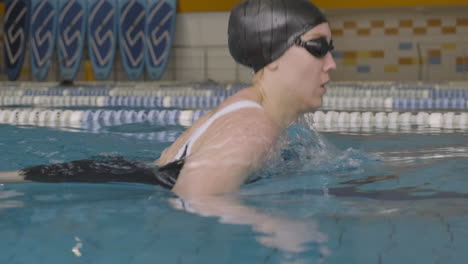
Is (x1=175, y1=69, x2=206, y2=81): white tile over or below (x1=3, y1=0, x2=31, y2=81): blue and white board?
below

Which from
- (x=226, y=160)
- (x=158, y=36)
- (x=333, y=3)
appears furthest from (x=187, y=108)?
(x=158, y=36)

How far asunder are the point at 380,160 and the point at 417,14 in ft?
32.2

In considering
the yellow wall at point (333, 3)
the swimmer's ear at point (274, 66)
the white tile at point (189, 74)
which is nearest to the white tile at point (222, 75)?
the white tile at point (189, 74)

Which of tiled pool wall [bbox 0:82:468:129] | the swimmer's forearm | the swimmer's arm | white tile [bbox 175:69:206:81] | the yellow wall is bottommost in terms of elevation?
white tile [bbox 175:69:206:81]

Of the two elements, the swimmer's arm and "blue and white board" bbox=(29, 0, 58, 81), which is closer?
the swimmer's arm

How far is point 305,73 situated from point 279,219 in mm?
523

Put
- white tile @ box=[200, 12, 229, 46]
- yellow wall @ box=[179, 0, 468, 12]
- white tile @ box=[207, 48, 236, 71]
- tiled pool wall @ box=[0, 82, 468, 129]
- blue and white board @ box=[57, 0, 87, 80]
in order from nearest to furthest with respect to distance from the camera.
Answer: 1. tiled pool wall @ box=[0, 82, 468, 129]
2. yellow wall @ box=[179, 0, 468, 12]
3. white tile @ box=[207, 48, 236, 71]
4. blue and white board @ box=[57, 0, 87, 80]
5. white tile @ box=[200, 12, 229, 46]

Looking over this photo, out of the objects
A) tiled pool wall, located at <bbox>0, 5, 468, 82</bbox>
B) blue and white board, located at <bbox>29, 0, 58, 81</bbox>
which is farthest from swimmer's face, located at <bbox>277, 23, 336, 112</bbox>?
blue and white board, located at <bbox>29, 0, 58, 81</bbox>

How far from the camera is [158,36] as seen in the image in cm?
1235

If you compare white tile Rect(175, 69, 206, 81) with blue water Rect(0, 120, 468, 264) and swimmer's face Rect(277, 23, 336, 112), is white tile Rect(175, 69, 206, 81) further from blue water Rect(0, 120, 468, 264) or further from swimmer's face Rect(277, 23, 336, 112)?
swimmer's face Rect(277, 23, 336, 112)

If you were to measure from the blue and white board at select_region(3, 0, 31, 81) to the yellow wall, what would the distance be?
304 centimetres

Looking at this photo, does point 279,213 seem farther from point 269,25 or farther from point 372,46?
point 372,46

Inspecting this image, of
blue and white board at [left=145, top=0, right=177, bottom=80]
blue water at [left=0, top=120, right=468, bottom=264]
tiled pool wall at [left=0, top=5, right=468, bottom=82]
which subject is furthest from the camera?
blue and white board at [left=145, top=0, right=177, bottom=80]

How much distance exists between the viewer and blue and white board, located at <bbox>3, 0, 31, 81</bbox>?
12.8 metres
